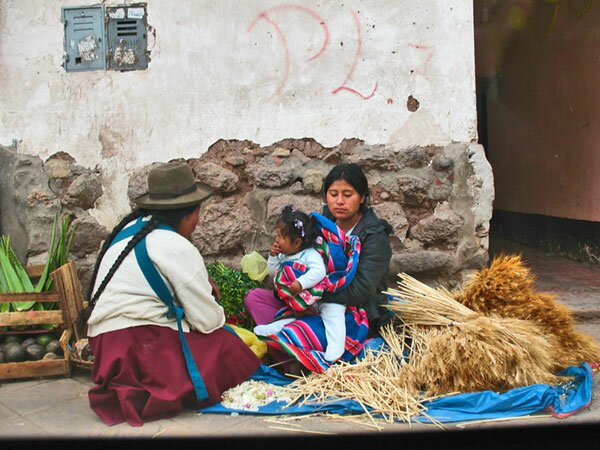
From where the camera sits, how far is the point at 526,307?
11.1ft

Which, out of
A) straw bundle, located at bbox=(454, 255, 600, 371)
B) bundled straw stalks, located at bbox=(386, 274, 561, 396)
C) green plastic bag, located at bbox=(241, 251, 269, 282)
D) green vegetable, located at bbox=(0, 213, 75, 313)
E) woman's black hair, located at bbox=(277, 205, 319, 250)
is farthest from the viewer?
green plastic bag, located at bbox=(241, 251, 269, 282)

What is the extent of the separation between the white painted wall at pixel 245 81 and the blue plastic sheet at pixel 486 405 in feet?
6.62

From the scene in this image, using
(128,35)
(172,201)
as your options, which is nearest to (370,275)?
(172,201)

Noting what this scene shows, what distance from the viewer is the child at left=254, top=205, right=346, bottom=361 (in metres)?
3.41

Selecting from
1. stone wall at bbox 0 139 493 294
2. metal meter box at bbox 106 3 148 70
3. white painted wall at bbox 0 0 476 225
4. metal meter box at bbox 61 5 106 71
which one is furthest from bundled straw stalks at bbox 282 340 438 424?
metal meter box at bbox 61 5 106 71

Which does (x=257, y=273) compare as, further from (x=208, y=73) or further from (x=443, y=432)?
(x=443, y=432)

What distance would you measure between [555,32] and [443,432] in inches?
213

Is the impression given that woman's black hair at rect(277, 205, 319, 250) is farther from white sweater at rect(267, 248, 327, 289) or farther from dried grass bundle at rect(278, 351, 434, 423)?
dried grass bundle at rect(278, 351, 434, 423)

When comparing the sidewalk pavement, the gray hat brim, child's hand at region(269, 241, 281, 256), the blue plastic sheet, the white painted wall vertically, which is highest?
the white painted wall

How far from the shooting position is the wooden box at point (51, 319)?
3580 mm

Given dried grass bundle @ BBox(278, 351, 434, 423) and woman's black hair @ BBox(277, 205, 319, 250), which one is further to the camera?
woman's black hair @ BBox(277, 205, 319, 250)

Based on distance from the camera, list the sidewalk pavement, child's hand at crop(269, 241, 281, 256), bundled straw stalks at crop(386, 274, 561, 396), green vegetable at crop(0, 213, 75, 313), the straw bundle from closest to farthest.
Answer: the sidewalk pavement, bundled straw stalks at crop(386, 274, 561, 396), the straw bundle, child's hand at crop(269, 241, 281, 256), green vegetable at crop(0, 213, 75, 313)

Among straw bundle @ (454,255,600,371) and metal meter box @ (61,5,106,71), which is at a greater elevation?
metal meter box @ (61,5,106,71)

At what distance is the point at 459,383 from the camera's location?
3.05 meters
